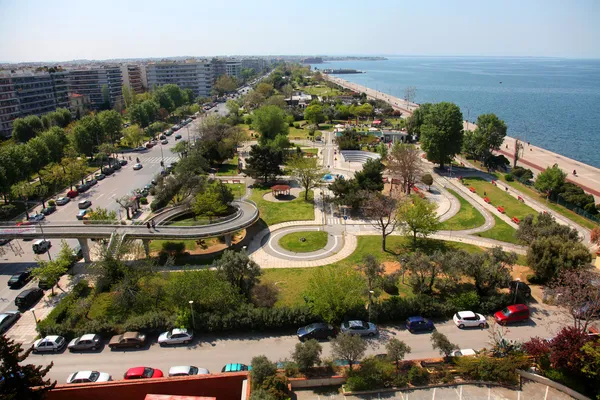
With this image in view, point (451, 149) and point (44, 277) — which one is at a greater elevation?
point (451, 149)

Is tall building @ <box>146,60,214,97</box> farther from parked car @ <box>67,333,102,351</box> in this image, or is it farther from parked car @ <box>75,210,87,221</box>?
parked car @ <box>67,333,102,351</box>

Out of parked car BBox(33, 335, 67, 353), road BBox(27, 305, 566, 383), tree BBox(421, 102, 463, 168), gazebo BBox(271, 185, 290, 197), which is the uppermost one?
tree BBox(421, 102, 463, 168)

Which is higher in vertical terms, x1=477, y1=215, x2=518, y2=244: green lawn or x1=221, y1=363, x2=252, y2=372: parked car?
x1=477, y1=215, x2=518, y2=244: green lawn

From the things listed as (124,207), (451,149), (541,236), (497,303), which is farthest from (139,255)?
(451,149)

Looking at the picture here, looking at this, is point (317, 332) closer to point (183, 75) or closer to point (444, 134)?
point (444, 134)

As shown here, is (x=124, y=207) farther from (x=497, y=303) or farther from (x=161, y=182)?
(x=497, y=303)

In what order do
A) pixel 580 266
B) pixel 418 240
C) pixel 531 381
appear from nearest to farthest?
1. pixel 531 381
2. pixel 580 266
3. pixel 418 240

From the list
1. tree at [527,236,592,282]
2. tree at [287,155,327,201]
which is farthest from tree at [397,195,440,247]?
tree at [287,155,327,201]
